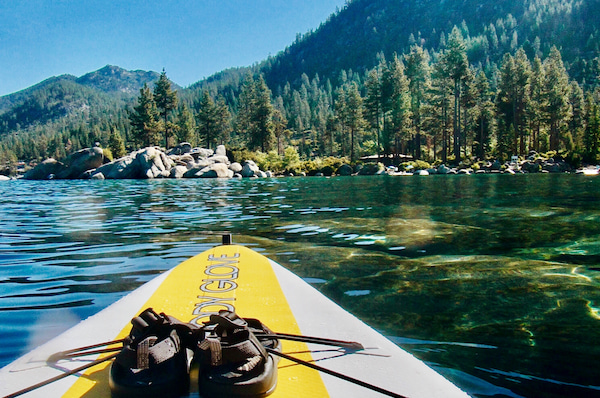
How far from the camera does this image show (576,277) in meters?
4.30

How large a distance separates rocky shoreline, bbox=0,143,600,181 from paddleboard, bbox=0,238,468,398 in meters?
40.2

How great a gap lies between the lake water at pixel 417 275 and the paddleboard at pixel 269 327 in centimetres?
76

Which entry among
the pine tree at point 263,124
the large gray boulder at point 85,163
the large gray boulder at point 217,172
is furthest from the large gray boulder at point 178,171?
the pine tree at point 263,124

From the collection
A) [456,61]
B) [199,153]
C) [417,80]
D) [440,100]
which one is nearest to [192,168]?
[199,153]

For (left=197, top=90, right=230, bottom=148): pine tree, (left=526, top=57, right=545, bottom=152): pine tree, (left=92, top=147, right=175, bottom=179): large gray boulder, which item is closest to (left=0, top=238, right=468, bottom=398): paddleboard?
(left=92, top=147, right=175, bottom=179): large gray boulder

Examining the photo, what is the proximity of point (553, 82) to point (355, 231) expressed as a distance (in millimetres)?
56108

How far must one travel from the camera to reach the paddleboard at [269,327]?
1.53 metres

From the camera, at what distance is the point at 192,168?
4766 centimetres

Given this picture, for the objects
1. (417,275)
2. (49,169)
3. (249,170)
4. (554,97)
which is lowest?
(417,275)

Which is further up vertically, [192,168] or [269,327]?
[192,168]

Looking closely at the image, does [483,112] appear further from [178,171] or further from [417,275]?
[417,275]

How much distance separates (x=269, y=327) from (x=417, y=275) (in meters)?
2.87

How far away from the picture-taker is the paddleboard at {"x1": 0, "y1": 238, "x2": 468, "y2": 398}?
5.03 feet

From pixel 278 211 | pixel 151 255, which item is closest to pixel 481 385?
pixel 151 255
